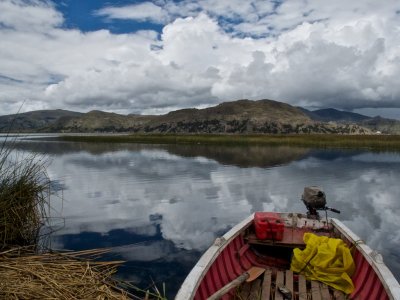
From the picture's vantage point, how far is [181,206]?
20516 millimetres

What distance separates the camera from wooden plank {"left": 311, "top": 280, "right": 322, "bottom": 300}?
7.92 m

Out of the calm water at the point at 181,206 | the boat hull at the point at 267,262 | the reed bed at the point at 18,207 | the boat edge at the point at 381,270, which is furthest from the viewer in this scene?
the calm water at the point at 181,206

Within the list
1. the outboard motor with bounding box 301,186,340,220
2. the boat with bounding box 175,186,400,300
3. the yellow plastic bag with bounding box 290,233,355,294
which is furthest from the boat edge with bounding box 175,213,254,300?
the outboard motor with bounding box 301,186,340,220

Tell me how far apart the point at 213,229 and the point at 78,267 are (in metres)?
7.63

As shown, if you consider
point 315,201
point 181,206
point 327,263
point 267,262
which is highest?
point 315,201

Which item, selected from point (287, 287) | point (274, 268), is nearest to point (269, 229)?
point (274, 268)

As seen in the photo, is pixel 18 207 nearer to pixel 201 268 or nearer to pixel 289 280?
pixel 201 268

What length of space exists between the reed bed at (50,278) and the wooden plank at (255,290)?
9.19 feet

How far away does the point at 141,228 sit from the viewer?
53.2 feet

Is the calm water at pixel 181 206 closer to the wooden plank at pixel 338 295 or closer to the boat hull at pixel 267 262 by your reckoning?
the boat hull at pixel 267 262

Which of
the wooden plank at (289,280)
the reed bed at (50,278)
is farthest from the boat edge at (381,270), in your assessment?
the reed bed at (50,278)

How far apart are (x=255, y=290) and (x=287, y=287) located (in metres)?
0.76

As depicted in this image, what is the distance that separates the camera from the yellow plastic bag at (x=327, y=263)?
8469 millimetres

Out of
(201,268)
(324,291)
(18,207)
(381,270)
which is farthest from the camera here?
(18,207)
